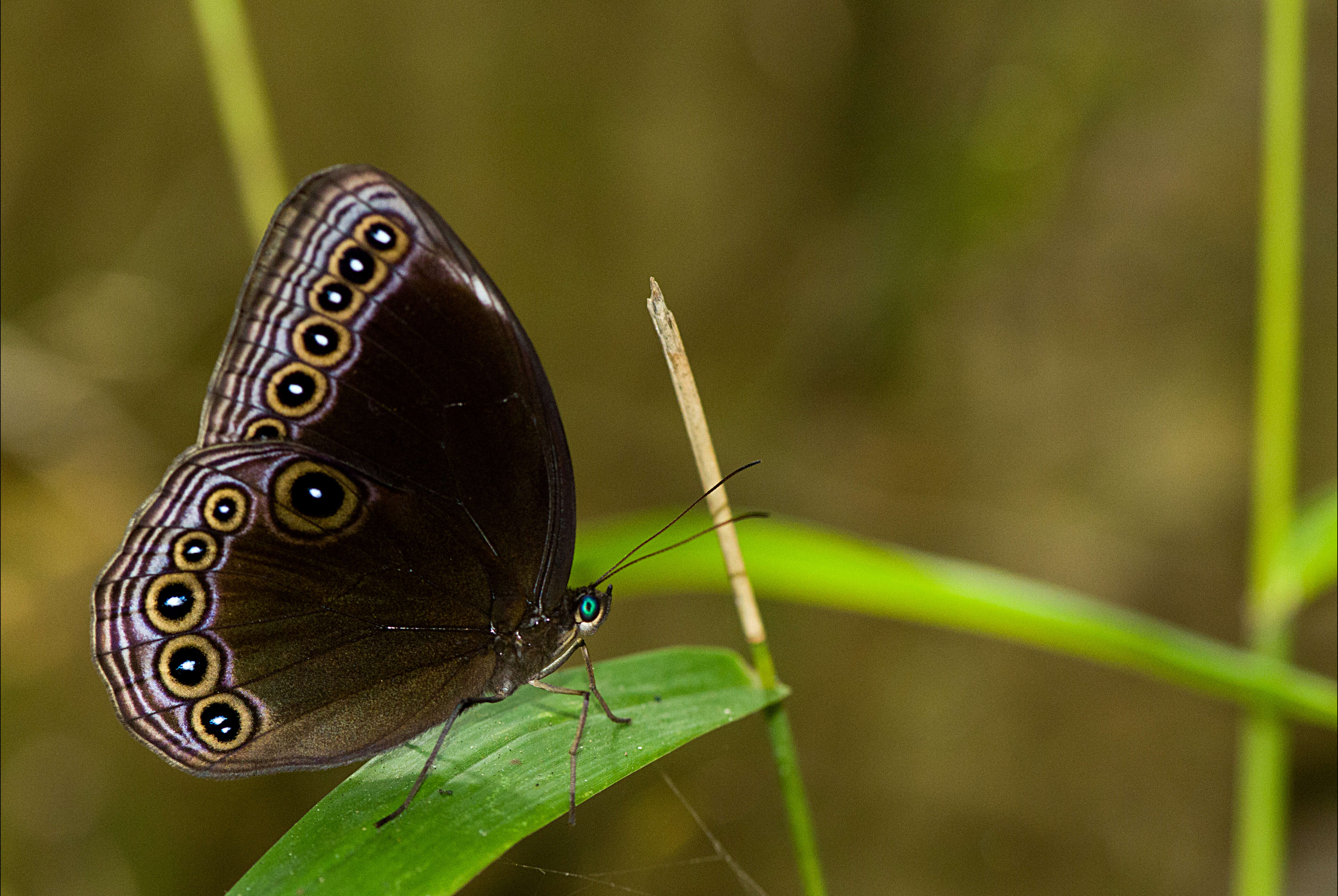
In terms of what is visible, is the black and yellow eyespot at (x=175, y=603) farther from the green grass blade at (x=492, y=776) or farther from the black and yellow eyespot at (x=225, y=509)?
the green grass blade at (x=492, y=776)

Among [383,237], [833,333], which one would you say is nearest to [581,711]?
[383,237]

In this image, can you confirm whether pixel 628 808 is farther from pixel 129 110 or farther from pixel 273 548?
pixel 129 110

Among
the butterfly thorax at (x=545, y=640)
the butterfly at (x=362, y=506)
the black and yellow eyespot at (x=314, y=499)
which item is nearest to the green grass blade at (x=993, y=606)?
the butterfly thorax at (x=545, y=640)

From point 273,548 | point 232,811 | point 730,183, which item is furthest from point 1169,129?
point 232,811

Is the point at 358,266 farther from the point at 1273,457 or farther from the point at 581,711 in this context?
the point at 1273,457

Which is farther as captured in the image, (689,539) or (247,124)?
(247,124)
